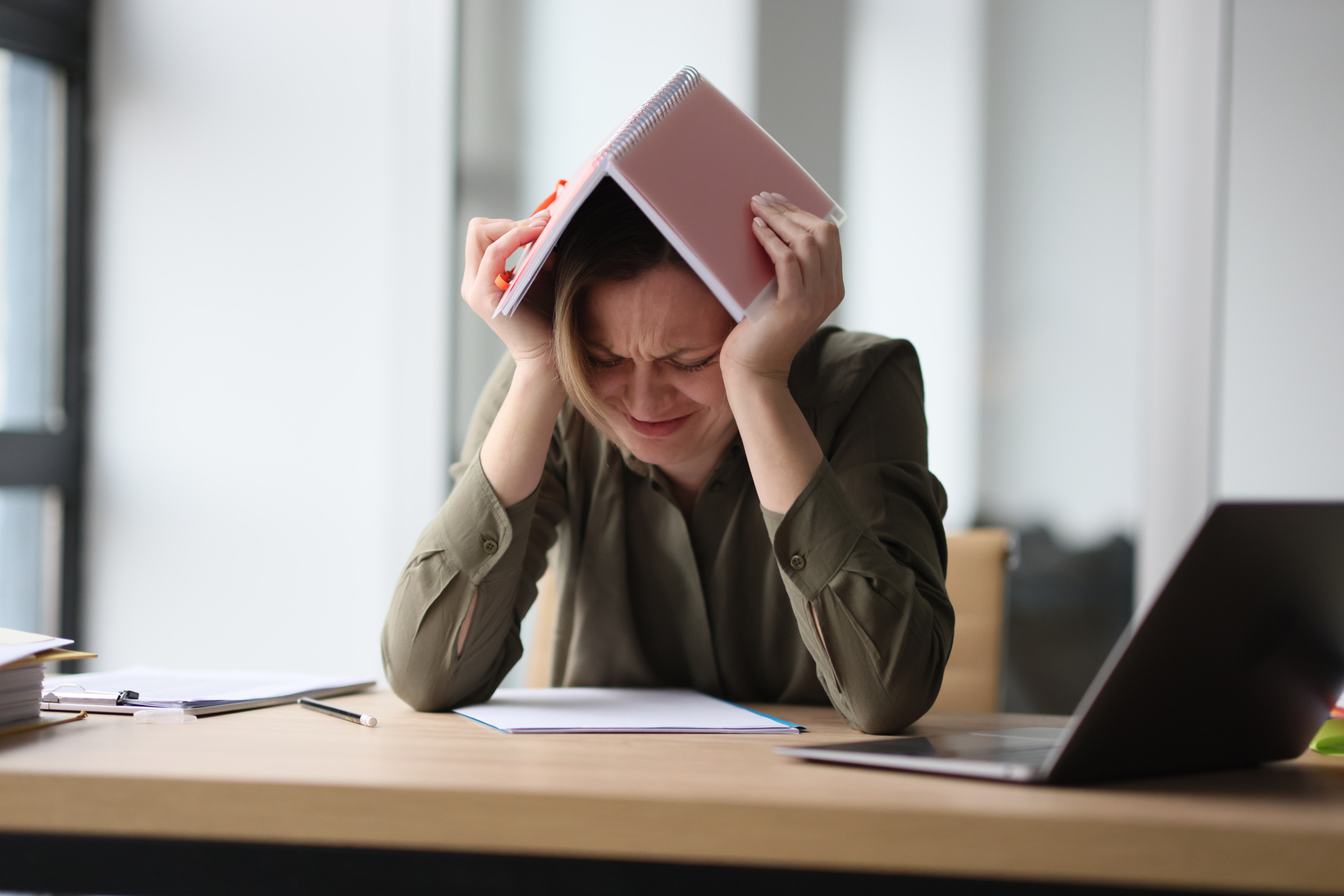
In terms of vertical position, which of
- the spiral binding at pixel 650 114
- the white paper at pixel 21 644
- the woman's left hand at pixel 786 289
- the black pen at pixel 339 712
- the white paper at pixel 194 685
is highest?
the spiral binding at pixel 650 114

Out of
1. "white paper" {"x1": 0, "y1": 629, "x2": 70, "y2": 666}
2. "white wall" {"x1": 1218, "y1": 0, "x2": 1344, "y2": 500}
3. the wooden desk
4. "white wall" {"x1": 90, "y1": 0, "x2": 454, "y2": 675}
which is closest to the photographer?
the wooden desk

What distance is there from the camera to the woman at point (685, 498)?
0.88 metres

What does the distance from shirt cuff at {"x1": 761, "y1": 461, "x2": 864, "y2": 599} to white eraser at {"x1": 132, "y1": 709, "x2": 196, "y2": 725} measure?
55 centimetres

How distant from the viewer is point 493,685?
39.7 inches

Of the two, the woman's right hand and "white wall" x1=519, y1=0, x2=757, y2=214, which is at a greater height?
"white wall" x1=519, y1=0, x2=757, y2=214

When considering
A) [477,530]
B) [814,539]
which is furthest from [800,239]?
[477,530]

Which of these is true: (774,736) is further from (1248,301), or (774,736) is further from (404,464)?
(1248,301)

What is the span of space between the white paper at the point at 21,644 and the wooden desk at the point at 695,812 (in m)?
0.08

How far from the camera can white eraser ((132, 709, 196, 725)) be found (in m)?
0.81

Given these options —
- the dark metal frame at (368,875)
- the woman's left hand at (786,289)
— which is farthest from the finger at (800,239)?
the dark metal frame at (368,875)

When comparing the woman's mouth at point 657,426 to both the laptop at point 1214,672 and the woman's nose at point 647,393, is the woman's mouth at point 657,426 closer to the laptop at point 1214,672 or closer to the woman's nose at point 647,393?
the woman's nose at point 647,393

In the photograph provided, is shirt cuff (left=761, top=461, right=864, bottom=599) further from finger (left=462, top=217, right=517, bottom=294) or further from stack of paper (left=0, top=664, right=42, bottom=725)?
stack of paper (left=0, top=664, right=42, bottom=725)

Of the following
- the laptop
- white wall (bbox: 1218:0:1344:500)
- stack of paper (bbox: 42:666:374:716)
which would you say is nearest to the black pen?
stack of paper (bbox: 42:666:374:716)

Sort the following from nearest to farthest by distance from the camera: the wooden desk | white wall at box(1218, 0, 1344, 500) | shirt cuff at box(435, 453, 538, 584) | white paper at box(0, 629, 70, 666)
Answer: the wooden desk, white paper at box(0, 629, 70, 666), shirt cuff at box(435, 453, 538, 584), white wall at box(1218, 0, 1344, 500)
